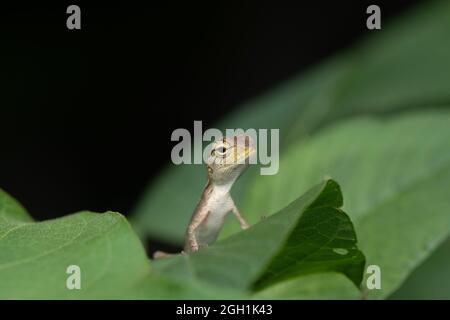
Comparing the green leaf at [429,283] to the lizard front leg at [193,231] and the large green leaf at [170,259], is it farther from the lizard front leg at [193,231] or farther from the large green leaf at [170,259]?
the large green leaf at [170,259]

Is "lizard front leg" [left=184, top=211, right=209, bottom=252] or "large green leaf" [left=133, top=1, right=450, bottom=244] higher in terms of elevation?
"large green leaf" [left=133, top=1, right=450, bottom=244]

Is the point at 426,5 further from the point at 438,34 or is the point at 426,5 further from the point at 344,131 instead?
the point at 344,131

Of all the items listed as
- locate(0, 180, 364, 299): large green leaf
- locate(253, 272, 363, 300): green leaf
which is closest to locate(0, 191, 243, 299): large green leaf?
locate(0, 180, 364, 299): large green leaf

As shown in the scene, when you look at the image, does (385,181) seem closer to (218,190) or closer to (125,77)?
(218,190)

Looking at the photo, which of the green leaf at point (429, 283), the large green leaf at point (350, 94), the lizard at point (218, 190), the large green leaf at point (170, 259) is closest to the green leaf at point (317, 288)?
the large green leaf at point (170, 259)

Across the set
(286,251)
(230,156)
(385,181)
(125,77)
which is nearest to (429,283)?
(385,181)

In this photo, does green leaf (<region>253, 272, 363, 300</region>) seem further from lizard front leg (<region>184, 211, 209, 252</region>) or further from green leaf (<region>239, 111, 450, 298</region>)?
lizard front leg (<region>184, 211, 209, 252</region>)
